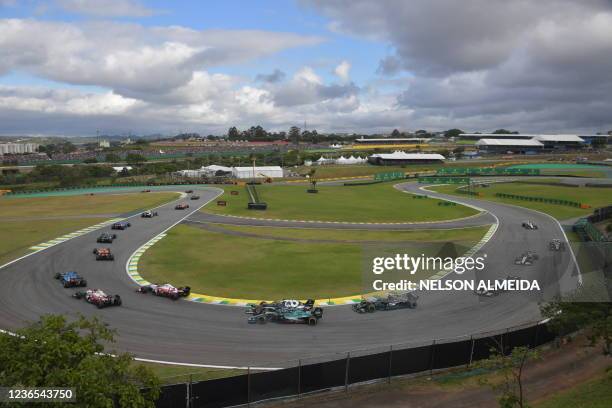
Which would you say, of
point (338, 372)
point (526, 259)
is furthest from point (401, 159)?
point (338, 372)

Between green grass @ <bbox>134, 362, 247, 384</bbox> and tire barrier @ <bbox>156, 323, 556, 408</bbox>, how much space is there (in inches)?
64.2

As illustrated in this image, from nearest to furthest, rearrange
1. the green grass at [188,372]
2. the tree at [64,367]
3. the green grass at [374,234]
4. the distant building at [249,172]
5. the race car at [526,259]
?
the tree at [64,367], the green grass at [188,372], the race car at [526,259], the green grass at [374,234], the distant building at [249,172]

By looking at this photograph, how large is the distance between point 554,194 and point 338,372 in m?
99.1

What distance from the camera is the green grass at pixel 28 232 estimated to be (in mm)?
51188

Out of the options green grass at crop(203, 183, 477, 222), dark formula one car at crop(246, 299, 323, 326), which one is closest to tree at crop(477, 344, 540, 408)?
dark formula one car at crop(246, 299, 323, 326)

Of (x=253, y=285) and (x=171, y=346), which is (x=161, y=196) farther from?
(x=171, y=346)

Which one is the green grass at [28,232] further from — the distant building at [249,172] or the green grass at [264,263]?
the distant building at [249,172]

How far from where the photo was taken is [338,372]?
21781 millimetres

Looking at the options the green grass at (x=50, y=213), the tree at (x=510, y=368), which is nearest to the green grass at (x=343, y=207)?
the green grass at (x=50, y=213)

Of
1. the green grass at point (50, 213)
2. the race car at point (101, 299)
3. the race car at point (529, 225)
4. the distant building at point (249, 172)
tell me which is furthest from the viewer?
the distant building at point (249, 172)

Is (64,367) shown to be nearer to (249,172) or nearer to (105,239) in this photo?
(105,239)

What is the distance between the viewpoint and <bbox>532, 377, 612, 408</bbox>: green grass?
1939 centimetres

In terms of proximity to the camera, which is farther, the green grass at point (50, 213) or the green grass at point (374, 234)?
the green grass at point (374, 234)

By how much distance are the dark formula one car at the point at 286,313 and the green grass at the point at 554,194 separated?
58.8 meters
